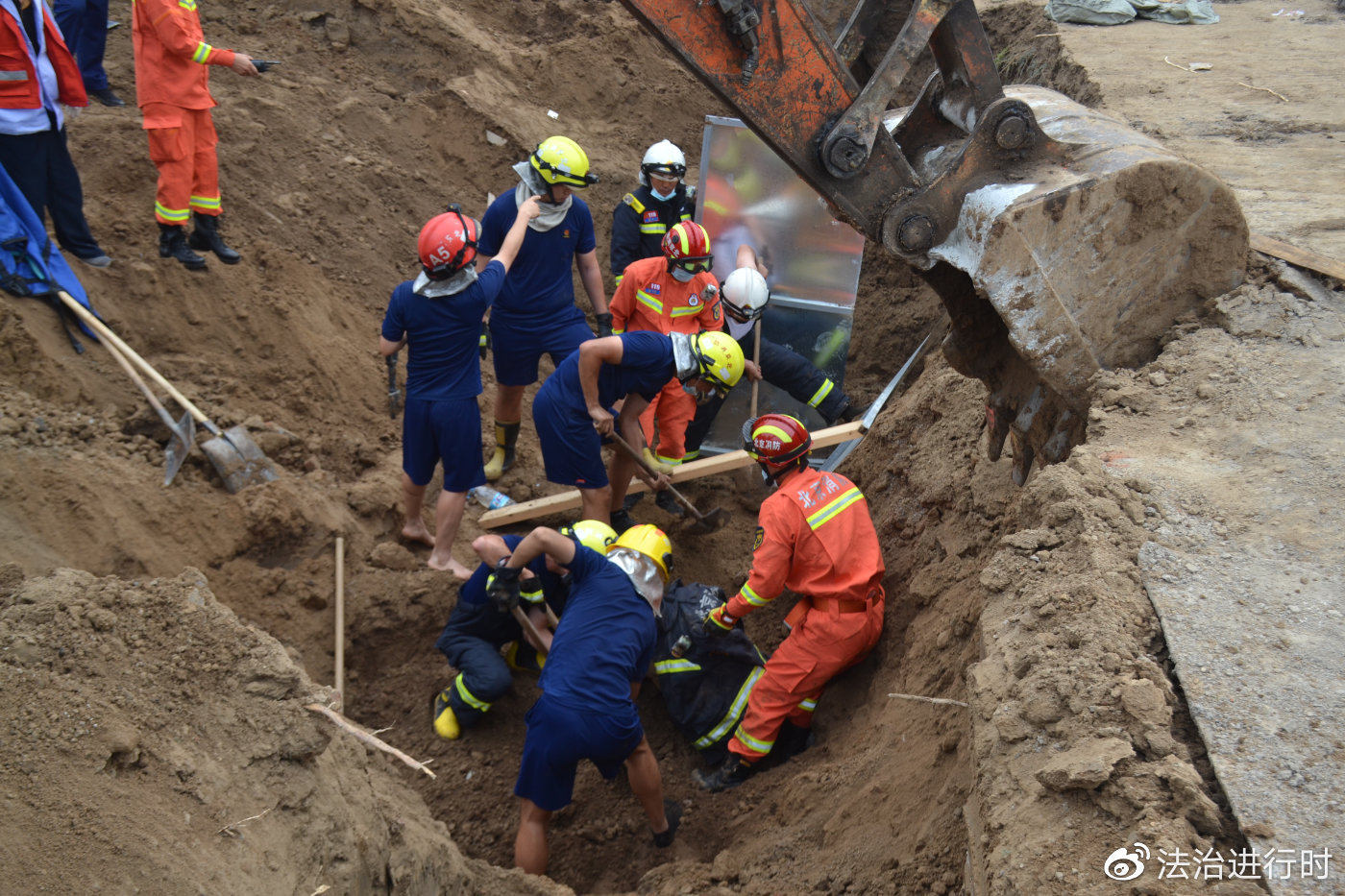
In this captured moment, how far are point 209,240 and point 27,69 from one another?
58.8 inches

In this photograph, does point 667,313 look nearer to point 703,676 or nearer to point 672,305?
point 672,305

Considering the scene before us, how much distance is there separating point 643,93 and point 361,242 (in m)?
4.29

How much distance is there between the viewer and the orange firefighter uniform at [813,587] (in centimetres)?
461

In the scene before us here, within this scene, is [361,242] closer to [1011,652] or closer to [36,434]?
[36,434]

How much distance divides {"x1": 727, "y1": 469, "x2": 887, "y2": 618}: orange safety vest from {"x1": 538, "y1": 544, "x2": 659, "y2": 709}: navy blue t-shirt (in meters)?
0.57

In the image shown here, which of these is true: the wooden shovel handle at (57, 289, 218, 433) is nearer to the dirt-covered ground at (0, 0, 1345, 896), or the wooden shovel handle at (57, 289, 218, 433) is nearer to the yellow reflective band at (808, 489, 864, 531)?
the dirt-covered ground at (0, 0, 1345, 896)

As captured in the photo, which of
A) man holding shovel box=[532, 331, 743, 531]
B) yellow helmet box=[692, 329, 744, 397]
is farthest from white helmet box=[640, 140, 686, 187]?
yellow helmet box=[692, 329, 744, 397]

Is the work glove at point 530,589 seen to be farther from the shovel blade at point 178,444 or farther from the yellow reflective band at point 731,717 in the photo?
the shovel blade at point 178,444

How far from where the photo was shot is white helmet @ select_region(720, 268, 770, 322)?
6.55m

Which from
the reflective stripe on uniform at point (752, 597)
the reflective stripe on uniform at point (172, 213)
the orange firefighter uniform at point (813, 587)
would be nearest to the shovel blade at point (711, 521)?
the orange firefighter uniform at point (813, 587)

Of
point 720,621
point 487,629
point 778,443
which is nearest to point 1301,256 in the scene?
point 778,443

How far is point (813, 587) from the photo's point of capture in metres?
4.69

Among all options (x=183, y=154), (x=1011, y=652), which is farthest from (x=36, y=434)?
(x=1011, y=652)

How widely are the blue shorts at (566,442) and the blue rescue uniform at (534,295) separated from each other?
2.57 feet
